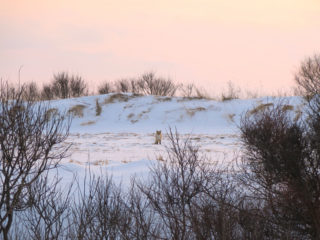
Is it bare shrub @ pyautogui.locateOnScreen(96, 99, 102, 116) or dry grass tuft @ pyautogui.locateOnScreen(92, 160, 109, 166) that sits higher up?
bare shrub @ pyautogui.locateOnScreen(96, 99, 102, 116)

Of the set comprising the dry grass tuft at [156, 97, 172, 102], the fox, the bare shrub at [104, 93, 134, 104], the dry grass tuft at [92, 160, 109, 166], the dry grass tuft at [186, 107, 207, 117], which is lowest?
the dry grass tuft at [92, 160, 109, 166]

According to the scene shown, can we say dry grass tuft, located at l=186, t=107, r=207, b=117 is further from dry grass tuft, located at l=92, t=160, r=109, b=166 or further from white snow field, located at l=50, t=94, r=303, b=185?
dry grass tuft, located at l=92, t=160, r=109, b=166

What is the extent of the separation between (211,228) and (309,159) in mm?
2380

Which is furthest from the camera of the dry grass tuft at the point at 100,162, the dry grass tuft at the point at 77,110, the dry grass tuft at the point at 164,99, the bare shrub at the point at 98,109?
the dry grass tuft at the point at 164,99

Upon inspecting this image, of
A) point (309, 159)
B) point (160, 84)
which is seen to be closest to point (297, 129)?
point (309, 159)

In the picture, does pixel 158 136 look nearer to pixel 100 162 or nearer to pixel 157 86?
pixel 100 162

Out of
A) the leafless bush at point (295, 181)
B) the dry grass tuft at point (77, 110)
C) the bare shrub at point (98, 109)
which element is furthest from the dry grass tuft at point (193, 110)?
the leafless bush at point (295, 181)

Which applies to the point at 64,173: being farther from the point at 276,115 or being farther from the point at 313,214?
the point at 313,214

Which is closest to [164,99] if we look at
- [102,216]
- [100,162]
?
[100,162]

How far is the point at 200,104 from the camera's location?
93.5 ft

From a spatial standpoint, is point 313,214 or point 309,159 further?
point 309,159

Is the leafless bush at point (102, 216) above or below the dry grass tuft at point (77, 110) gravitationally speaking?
below

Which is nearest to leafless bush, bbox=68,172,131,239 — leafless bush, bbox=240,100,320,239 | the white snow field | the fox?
leafless bush, bbox=240,100,320,239

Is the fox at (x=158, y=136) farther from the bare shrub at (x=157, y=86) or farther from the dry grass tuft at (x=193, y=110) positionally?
the bare shrub at (x=157, y=86)
